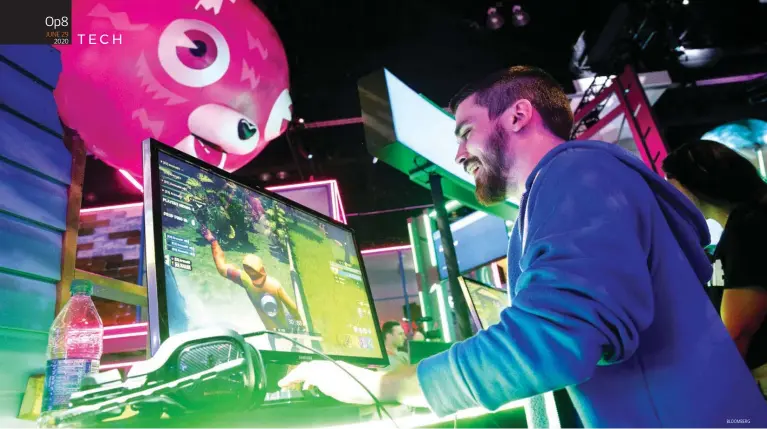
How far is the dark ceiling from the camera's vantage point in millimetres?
5953

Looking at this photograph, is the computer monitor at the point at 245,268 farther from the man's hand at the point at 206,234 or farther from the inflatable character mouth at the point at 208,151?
the inflatable character mouth at the point at 208,151

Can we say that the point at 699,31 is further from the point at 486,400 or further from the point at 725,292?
the point at 486,400

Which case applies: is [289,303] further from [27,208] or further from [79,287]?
[27,208]

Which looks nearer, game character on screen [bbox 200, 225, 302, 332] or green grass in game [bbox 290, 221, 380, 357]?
game character on screen [bbox 200, 225, 302, 332]

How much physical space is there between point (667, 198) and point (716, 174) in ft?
4.91

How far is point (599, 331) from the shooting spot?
65cm

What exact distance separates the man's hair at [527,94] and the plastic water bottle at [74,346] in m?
1.04

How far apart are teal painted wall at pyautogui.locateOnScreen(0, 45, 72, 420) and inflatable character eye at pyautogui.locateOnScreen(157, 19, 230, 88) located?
0.38 metres

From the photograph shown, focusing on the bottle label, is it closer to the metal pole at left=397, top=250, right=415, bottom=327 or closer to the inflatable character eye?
the inflatable character eye

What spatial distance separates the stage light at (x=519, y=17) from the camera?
5.91 m

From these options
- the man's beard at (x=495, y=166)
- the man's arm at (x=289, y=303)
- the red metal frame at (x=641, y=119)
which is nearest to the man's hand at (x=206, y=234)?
the man's arm at (x=289, y=303)

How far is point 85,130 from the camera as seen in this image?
1679 mm

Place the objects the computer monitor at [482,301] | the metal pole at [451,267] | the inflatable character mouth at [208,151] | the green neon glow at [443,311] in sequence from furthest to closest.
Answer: the green neon glow at [443,311]
the computer monitor at [482,301]
the metal pole at [451,267]
the inflatable character mouth at [208,151]

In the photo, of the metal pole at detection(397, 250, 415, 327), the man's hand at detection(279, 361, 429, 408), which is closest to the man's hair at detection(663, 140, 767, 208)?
the man's hand at detection(279, 361, 429, 408)
